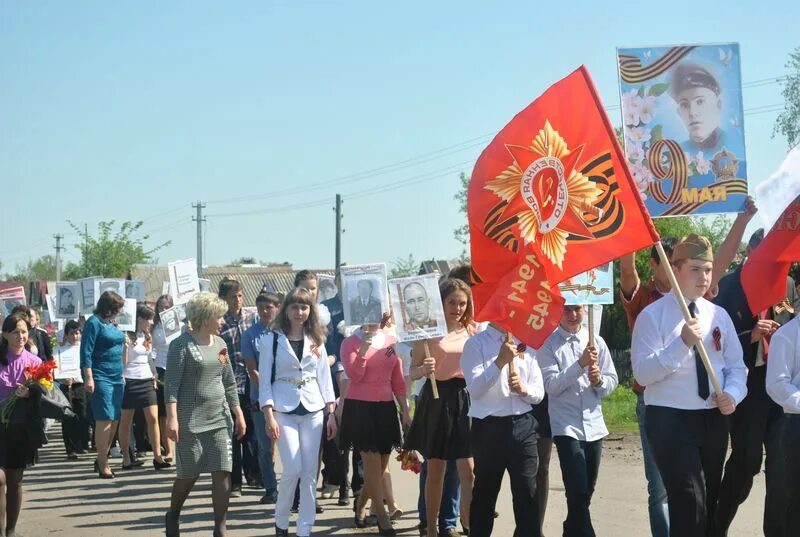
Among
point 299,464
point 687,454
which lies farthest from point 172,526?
point 687,454

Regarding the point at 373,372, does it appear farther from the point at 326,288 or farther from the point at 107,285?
the point at 107,285

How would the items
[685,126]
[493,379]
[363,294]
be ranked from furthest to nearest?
[363,294] → [685,126] → [493,379]

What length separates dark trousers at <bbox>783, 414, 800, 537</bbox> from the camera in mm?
6504

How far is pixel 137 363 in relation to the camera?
1466 cm

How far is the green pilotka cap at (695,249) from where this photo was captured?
6.55m

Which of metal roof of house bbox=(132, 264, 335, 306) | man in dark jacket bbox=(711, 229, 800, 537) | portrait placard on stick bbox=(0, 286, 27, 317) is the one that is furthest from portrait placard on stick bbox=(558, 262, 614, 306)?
metal roof of house bbox=(132, 264, 335, 306)

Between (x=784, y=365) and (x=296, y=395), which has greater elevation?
(x=784, y=365)

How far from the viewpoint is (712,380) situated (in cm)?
625

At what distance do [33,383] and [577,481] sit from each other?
4.72 metres

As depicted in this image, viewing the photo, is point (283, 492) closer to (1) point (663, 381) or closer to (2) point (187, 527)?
(2) point (187, 527)

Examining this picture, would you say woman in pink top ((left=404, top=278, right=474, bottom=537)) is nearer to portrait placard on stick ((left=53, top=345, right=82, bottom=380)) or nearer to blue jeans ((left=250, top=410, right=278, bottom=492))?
blue jeans ((left=250, top=410, right=278, bottom=492))

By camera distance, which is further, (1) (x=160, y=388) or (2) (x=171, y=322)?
(1) (x=160, y=388)

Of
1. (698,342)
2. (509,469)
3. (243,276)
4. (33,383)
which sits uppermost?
(243,276)

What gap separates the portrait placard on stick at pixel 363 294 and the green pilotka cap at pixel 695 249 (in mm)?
3481
